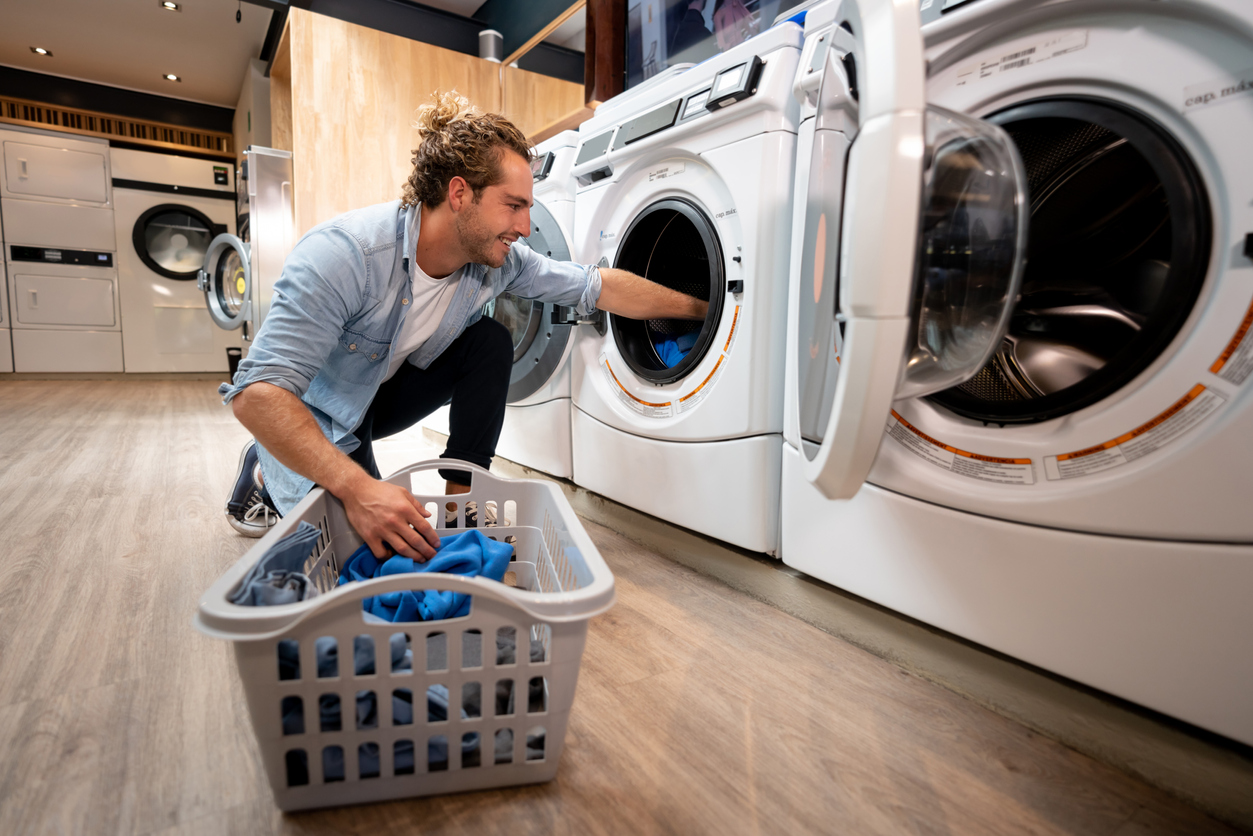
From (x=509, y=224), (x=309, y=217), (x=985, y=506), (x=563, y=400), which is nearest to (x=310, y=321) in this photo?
(x=509, y=224)

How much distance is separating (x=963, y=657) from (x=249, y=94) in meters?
4.76

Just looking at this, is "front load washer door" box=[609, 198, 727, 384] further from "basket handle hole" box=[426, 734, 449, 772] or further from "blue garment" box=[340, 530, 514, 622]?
"basket handle hole" box=[426, 734, 449, 772]

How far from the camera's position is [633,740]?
71cm

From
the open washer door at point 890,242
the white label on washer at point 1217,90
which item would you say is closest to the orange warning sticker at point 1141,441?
the open washer door at point 890,242

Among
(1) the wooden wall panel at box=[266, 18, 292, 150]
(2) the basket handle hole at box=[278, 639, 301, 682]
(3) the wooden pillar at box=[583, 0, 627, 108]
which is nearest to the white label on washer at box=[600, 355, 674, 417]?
(2) the basket handle hole at box=[278, 639, 301, 682]

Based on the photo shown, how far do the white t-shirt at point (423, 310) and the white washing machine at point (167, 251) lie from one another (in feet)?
14.5

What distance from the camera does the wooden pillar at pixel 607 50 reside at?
2041 mm

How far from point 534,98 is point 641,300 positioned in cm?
242

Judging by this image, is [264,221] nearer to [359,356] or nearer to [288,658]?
[359,356]

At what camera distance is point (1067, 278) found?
0.74 metres

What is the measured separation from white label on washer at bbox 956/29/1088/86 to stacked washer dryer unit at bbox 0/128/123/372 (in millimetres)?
5475

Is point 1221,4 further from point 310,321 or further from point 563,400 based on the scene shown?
point 563,400

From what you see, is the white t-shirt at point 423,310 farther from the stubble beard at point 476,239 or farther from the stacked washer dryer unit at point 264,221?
the stacked washer dryer unit at point 264,221

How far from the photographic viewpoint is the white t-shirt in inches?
44.4
